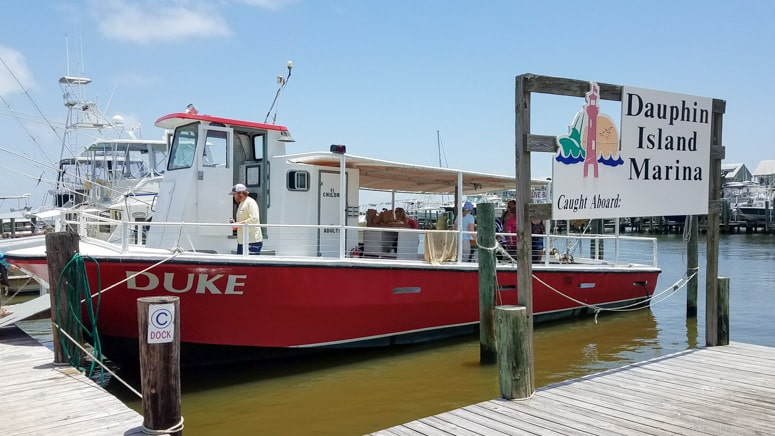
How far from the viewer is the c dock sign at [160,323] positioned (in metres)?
5.05

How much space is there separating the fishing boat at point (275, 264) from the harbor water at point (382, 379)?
40cm

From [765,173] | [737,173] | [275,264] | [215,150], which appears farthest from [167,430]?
[765,173]

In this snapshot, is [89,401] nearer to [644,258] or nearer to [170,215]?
[170,215]

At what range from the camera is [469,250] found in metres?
11.6

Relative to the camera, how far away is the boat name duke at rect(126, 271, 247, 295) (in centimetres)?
780

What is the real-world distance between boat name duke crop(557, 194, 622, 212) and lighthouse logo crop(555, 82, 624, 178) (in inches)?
9.5

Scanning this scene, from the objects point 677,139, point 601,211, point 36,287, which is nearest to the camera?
point 601,211

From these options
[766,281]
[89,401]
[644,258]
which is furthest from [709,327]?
[644,258]

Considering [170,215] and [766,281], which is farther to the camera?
[766,281]

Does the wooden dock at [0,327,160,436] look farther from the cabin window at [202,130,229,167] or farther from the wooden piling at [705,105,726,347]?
the wooden piling at [705,105,726,347]

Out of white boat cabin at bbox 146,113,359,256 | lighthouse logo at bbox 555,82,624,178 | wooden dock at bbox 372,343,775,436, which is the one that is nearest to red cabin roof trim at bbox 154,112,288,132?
white boat cabin at bbox 146,113,359,256

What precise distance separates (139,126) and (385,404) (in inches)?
713

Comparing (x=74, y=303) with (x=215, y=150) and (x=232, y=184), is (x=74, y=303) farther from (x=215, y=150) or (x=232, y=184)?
(x=215, y=150)

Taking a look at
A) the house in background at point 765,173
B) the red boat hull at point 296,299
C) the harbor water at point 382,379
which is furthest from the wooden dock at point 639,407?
the house in background at point 765,173
